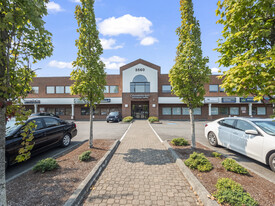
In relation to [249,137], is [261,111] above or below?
above

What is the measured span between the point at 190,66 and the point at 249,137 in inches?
137

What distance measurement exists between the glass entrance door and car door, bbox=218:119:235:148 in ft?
57.2

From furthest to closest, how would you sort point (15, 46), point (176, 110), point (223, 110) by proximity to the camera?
point (223, 110)
point (176, 110)
point (15, 46)

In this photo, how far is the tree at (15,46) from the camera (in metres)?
1.87

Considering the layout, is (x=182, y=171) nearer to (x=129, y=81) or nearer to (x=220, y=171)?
(x=220, y=171)

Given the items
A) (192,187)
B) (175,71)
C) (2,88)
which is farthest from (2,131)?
(175,71)

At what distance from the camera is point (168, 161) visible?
4.80m

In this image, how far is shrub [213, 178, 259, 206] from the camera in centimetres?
247

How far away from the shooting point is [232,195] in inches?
103

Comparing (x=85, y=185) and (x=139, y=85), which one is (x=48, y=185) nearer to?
(x=85, y=185)

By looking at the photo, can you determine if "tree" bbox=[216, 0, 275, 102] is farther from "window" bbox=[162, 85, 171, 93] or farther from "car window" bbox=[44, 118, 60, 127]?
"window" bbox=[162, 85, 171, 93]

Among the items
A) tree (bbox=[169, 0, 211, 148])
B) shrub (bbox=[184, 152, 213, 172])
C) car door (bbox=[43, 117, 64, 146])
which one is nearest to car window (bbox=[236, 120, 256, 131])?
tree (bbox=[169, 0, 211, 148])

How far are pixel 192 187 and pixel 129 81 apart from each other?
67.0 feet

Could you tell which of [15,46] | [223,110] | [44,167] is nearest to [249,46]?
[15,46]
